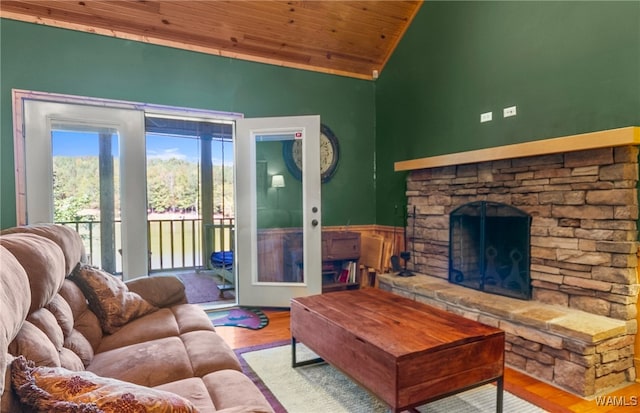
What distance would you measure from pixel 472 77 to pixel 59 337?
144 inches

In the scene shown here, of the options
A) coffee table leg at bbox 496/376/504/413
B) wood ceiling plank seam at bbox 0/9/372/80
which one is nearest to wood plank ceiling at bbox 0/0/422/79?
wood ceiling plank seam at bbox 0/9/372/80

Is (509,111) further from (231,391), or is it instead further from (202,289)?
(202,289)

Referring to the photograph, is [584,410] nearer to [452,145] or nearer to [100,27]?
[452,145]

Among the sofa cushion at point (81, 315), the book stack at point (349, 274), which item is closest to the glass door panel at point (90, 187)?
the sofa cushion at point (81, 315)

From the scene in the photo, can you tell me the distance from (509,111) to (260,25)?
2.61 metres

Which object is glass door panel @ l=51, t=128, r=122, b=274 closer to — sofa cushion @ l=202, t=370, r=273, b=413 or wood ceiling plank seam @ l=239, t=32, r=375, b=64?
wood ceiling plank seam @ l=239, t=32, r=375, b=64

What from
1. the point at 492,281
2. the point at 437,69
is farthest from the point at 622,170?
the point at 437,69

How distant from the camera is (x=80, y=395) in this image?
84 cm

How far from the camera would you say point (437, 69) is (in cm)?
385

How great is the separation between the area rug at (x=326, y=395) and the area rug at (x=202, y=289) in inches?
77.0

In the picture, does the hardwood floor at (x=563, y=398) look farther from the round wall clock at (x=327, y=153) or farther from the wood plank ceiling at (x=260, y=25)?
the wood plank ceiling at (x=260, y=25)

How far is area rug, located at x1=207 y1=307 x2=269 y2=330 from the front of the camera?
346 centimetres

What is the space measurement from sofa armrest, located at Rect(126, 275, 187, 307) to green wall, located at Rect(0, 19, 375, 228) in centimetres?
167

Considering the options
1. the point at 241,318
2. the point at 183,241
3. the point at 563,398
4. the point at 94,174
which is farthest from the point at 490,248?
the point at 183,241
